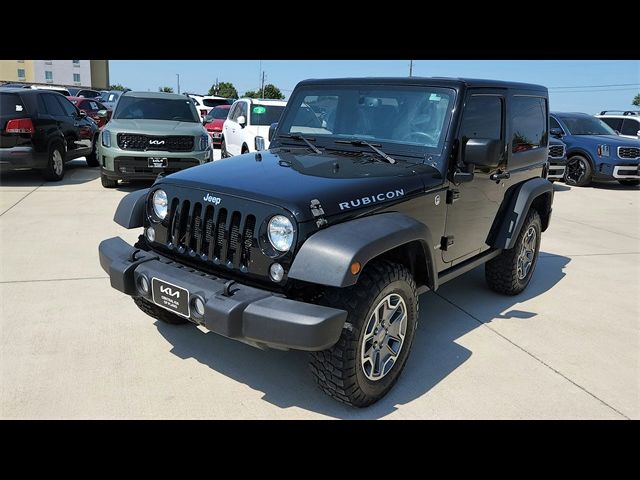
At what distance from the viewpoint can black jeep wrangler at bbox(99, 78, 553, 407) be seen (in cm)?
261

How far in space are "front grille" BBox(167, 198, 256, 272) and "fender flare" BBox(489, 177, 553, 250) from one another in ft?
8.03

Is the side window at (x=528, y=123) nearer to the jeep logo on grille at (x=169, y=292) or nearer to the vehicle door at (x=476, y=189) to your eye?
the vehicle door at (x=476, y=189)

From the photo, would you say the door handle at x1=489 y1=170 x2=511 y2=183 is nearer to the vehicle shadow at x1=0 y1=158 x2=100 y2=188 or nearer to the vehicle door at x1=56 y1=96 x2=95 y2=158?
the vehicle shadow at x1=0 y1=158 x2=100 y2=188

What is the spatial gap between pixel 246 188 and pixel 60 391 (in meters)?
1.60

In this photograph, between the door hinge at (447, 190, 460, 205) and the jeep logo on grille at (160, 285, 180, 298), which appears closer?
the jeep logo on grille at (160, 285, 180, 298)

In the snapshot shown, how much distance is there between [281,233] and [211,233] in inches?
19.8

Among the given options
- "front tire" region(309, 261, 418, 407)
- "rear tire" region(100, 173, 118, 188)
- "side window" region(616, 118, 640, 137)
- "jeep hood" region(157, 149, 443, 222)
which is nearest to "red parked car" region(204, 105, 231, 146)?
"rear tire" region(100, 173, 118, 188)

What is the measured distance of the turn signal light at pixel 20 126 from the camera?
29.5 ft

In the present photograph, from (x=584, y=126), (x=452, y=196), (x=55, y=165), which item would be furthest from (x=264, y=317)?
(x=584, y=126)

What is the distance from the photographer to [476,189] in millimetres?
3971

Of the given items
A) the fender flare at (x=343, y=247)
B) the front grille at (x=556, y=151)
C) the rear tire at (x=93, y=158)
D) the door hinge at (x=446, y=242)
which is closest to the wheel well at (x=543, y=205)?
the door hinge at (x=446, y=242)

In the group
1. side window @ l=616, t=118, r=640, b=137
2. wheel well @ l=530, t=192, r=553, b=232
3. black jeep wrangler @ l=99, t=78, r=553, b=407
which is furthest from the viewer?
side window @ l=616, t=118, r=640, b=137
